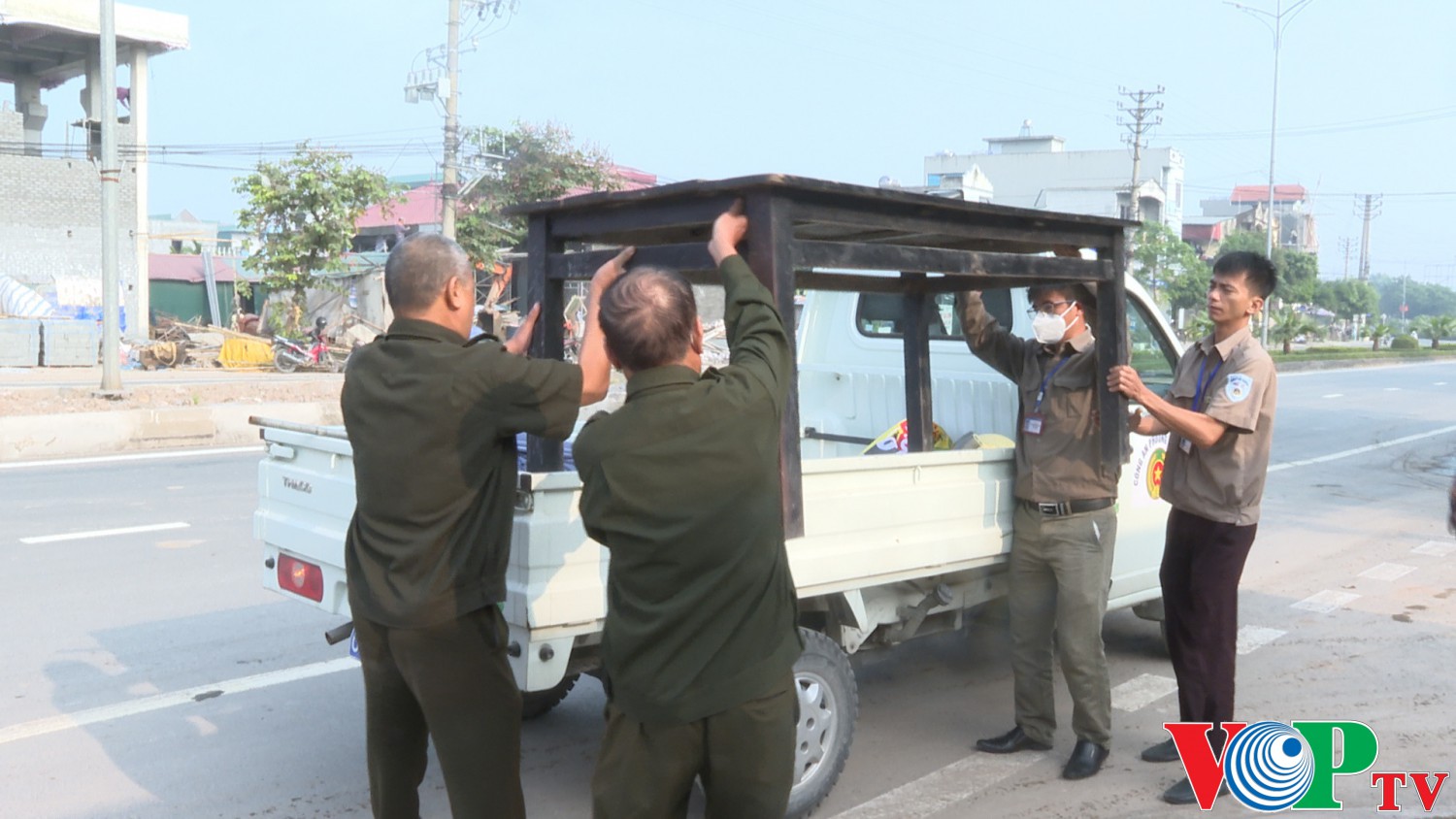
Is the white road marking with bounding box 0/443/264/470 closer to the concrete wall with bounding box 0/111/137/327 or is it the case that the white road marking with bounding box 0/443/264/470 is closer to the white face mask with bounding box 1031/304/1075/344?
the white face mask with bounding box 1031/304/1075/344

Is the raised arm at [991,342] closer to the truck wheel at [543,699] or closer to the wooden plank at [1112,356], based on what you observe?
the wooden plank at [1112,356]

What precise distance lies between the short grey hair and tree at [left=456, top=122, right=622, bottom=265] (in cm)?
2630

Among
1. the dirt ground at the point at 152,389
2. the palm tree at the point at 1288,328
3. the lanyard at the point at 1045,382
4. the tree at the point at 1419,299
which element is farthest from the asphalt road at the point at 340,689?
the tree at the point at 1419,299

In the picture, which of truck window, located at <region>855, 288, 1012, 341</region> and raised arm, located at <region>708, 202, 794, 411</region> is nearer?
raised arm, located at <region>708, 202, 794, 411</region>

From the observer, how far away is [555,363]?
280cm

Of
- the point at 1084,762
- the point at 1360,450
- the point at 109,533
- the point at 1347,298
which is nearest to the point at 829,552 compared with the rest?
the point at 1084,762

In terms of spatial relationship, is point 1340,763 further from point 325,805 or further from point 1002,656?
point 325,805

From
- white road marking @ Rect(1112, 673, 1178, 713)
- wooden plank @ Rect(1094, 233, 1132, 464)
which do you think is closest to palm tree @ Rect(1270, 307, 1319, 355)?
white road marking @ Rect(1112, 673, 1178, 713)

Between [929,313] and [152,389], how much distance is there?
1465cm

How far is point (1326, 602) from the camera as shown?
23.6ft

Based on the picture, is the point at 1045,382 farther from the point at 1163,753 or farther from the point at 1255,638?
the point at 1255,638

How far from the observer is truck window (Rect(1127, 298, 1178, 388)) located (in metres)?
5.53

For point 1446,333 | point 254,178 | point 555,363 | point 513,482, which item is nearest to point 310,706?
point 513,482

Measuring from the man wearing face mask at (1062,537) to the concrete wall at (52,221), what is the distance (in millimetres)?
29949
